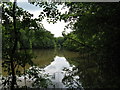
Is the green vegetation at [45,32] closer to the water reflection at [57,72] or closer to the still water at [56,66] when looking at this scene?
the still water at [56,66]

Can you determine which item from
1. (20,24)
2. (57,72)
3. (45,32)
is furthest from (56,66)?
(20,24)

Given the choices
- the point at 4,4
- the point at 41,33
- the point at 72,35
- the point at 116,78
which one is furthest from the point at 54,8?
the point at 116,78

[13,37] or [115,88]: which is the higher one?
[13,37]

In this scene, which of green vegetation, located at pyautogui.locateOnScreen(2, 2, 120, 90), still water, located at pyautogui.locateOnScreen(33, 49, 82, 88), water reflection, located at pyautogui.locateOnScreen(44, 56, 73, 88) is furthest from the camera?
water reflection, located at pyautogui.locateOnScreen(44, 56, 73, 88)

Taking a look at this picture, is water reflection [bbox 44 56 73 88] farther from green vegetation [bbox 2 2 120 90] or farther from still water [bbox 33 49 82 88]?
green vegetation [bbox 2 2 120 90]

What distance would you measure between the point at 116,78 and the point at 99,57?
329 millimetres

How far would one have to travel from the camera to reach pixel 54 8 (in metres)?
1.29

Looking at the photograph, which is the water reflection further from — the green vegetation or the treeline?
the treeline

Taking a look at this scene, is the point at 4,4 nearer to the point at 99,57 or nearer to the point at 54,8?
the point at 54,8

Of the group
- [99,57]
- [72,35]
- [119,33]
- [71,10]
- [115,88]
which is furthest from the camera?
[72,35]

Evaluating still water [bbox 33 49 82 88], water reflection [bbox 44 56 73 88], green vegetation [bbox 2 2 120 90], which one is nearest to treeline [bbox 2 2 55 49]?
green vegetation [bbox 2 2 120 90]

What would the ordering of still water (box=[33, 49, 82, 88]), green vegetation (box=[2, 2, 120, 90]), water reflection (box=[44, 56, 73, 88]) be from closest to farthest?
green vegetation (box=[2, 2, 120, 90])
still water (box=[33, 49, 82, 88])
water reflection (box=[44, 56, 73, 88])

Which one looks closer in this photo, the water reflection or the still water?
the still water

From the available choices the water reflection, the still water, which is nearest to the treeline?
the still water
